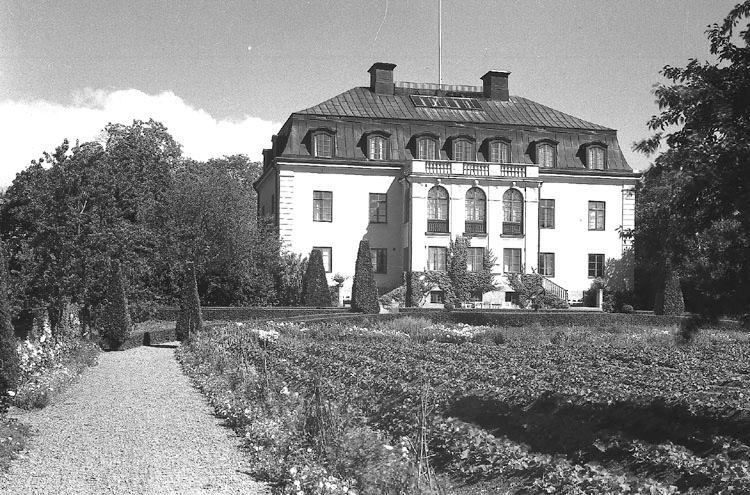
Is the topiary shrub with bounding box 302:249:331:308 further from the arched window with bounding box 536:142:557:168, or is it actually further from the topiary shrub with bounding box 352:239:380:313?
the arched window with bounding box 536:142:557:168

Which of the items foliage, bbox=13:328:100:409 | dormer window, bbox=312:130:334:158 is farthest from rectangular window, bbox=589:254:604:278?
foliage, bbox=13:328:100:409

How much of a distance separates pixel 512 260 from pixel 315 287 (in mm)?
10310

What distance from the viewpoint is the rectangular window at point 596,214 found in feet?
Result: 146

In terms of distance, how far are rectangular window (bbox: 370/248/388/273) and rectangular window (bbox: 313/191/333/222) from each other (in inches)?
106

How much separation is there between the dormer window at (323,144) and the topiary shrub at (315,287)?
6023 mm

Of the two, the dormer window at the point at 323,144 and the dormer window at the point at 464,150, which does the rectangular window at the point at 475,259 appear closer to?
the dormer window at the point at 464,150

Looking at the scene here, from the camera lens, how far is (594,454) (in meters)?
8.85

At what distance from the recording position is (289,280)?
1565 inches

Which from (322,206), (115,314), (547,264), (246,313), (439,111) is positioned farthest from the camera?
(439,111)

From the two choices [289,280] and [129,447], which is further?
[289,280]

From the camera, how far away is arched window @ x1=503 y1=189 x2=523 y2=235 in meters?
41.7

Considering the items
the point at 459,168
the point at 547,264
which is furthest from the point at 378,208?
the point at 547,264

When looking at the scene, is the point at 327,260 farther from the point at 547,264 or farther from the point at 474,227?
the point at 547,264

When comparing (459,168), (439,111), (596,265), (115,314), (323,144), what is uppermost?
(439,111)
